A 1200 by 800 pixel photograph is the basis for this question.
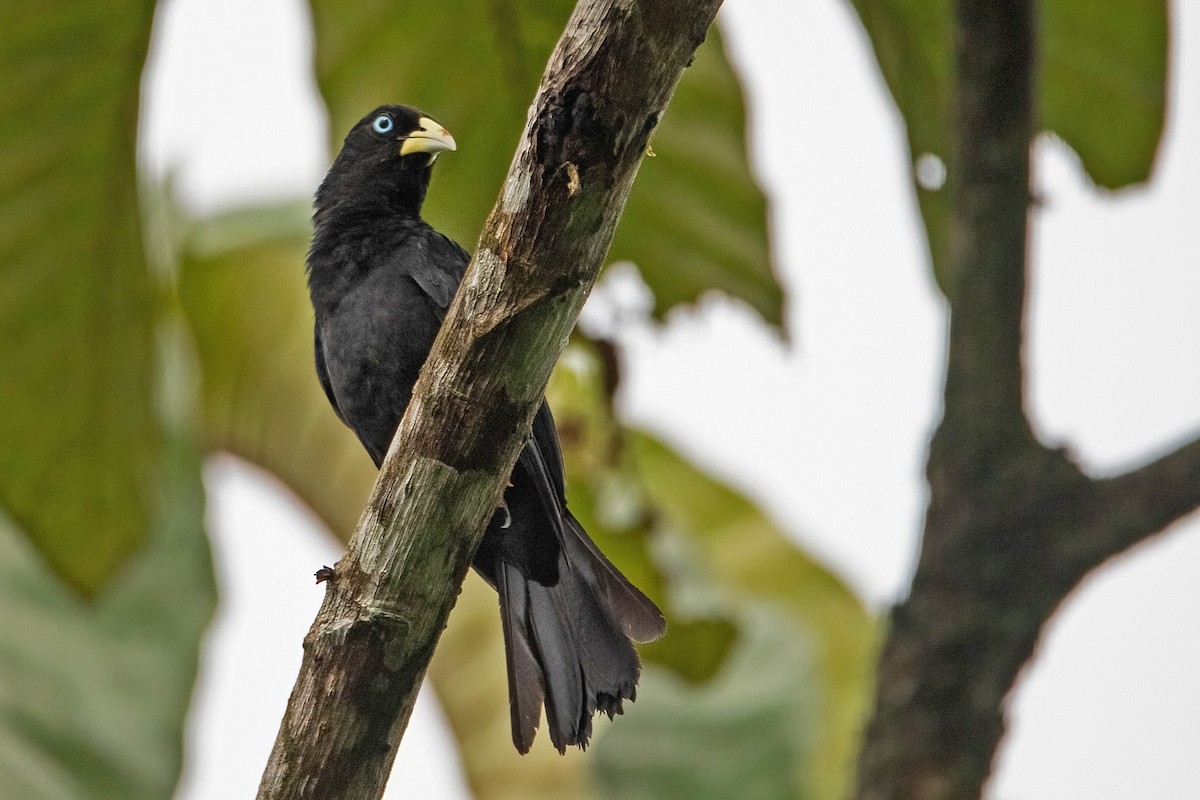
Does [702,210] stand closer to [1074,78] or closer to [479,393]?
[1074,78]

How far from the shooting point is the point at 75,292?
11.9 ft

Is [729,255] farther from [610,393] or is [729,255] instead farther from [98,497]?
[98,497]

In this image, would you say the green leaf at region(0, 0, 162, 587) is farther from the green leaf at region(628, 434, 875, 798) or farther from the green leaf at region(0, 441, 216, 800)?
the green leaf at region(628, 434, 875, 798)

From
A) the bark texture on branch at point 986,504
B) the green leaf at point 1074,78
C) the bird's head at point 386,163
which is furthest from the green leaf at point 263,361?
the bark texture on branch at point 986,504

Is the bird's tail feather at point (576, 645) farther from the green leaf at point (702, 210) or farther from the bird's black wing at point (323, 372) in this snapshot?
the green leaf at point (702, 210)

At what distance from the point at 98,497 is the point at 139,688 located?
1.40m

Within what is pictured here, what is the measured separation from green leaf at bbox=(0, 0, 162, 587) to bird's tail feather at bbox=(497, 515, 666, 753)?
146cm

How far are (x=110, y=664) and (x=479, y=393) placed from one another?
12.0 ft

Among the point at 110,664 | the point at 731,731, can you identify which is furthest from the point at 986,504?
the point at 110,664

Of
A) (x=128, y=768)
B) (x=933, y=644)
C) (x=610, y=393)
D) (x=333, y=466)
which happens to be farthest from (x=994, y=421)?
(x=128, y=768)

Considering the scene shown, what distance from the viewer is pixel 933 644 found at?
2965 mm

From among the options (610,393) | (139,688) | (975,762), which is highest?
(610,393)

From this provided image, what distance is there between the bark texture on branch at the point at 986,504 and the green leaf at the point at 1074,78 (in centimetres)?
52

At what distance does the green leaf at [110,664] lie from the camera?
458 centimetres
